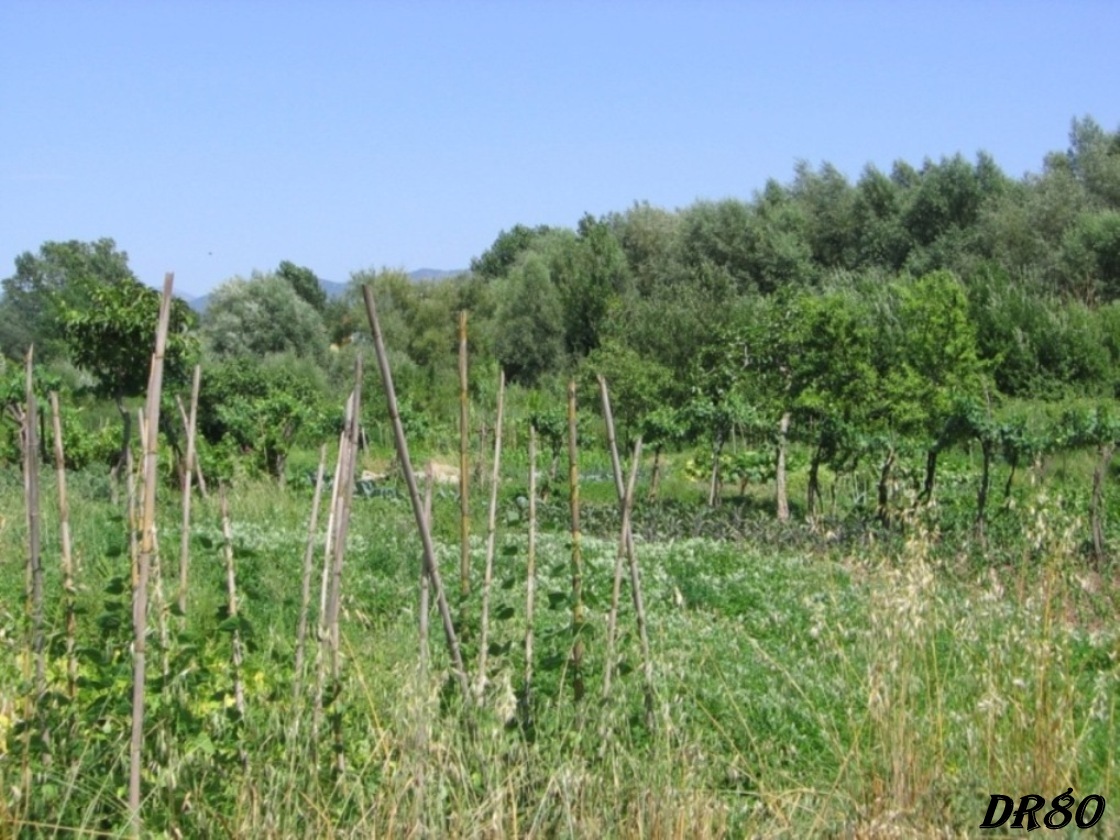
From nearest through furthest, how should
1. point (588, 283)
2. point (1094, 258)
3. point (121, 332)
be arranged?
point (121, 332)
point (1094, 258)
point (588, 283)

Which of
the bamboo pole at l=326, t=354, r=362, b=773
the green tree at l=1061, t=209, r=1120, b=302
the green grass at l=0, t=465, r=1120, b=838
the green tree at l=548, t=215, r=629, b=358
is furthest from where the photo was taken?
the green tree at l=548, t=215, r=629, b=358

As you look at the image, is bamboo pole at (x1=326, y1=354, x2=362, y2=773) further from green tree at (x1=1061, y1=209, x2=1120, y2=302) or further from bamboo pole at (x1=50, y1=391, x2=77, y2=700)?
green tree at (x1=1061, y1=209, x2=1120, y2=302)

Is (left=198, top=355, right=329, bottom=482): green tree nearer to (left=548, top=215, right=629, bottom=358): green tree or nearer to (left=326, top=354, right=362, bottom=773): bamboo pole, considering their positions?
(left=326, top=354, right=362, bottom=773): bamboo pole

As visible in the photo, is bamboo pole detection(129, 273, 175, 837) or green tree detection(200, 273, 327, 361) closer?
bamboo pole detection(129, 273, 175, 837)

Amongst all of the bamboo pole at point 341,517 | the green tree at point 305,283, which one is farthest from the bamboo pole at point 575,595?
the green tree at point 305,283

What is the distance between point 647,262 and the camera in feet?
139

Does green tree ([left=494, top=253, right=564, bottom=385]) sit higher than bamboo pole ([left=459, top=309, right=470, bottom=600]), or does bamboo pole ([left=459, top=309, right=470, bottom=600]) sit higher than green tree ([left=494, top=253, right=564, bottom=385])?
green tree ([left=494, top=253, right=564, bottom=385])

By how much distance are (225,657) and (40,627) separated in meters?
0.95

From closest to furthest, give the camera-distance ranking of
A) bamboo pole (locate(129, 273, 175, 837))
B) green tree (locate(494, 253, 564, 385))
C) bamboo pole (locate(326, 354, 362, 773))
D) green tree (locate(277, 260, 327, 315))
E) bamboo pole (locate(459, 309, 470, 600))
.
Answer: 1. bamboo pole (locate(129, 273, 175, 837))
2. bamboo pole (locate(326, 354, 362, 773))
3. bamboo pole (locate(459, 309, 470, 600))
4. green tree (locate(494, 253, 564, 385))
5. green tree (locate(277, 260, 327, 315))

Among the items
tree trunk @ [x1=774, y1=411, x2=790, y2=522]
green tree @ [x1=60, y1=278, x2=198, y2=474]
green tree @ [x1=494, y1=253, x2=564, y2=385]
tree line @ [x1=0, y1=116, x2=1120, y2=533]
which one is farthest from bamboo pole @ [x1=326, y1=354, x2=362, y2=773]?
green tree @ [x1=494, y1=253, x2=564, y2=385]

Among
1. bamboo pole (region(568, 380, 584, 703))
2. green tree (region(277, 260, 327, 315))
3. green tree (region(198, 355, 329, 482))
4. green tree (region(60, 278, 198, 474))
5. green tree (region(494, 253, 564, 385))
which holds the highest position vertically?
green tree (region(277, 260, 327, 315))

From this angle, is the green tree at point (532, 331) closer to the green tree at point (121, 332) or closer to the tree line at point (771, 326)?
the tree line at point (771, 326)

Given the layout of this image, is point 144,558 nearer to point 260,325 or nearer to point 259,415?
point 259,415

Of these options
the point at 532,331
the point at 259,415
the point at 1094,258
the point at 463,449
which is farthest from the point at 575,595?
the point at 532,331
